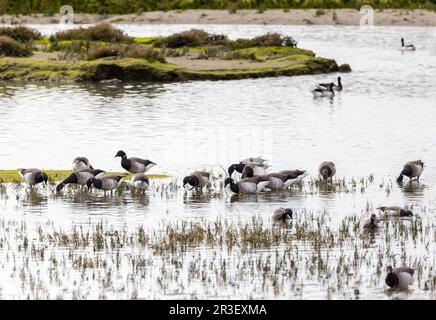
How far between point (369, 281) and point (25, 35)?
4567 cm

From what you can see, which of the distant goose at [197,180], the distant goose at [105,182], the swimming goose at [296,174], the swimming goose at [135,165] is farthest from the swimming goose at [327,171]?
the distant goose at [105,182]

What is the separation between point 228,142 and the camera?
28.5m

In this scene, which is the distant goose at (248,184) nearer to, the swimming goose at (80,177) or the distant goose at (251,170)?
the distant goose at (251,170)

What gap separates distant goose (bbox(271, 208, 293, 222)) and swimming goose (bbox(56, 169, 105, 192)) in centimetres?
430

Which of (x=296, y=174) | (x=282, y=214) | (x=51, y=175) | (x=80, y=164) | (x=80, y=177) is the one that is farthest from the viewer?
(x=51, y=175)

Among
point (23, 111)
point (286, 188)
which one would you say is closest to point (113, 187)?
point (286, 188)

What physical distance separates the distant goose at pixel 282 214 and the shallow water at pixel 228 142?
0.51 meters

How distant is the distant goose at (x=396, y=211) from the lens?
18.3m

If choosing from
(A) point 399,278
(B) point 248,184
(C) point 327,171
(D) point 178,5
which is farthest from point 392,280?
(D) point 178,5

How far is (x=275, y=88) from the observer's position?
43.7m

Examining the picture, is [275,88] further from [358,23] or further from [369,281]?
[358,23]

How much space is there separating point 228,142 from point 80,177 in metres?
8.22

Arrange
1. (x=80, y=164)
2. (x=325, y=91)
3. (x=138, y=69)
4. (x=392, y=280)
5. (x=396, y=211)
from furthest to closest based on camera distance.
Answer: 1. (x=138, y=69)
2. (x=325, y=91)
3. (x=80, y=164)
4. (x=396, y=211)
5. (x=392, y=280)

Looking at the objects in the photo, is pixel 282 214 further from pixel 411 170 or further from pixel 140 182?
pixel 411 170
